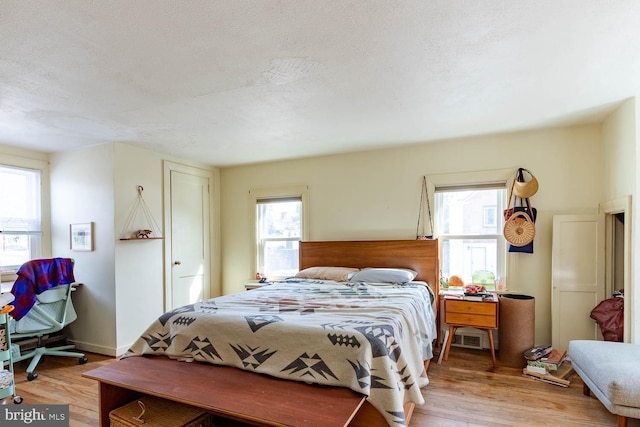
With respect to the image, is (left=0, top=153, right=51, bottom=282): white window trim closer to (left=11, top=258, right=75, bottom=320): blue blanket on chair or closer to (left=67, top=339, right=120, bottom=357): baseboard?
(left=11, top=258, right=75, bottom=320): blue blanket on chair

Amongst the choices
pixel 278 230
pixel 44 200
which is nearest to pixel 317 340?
pixel 278 230

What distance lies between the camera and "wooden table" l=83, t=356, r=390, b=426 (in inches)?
60.0

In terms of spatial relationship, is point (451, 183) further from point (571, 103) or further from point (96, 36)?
point (96, 36)

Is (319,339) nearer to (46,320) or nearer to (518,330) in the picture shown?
(518,330)

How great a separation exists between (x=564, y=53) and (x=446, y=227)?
2.27 meters

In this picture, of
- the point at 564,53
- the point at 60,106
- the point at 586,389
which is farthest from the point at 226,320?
the point at 586,389

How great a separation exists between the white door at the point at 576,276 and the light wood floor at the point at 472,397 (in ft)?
1.67

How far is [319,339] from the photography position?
1.85 metres

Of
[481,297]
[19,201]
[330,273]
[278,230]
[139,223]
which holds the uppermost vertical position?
[19,201]

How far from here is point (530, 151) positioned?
3.55 meters

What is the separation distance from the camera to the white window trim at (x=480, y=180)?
359 cm

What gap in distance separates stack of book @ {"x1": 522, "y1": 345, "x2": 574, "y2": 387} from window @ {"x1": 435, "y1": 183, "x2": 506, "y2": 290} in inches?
32.8

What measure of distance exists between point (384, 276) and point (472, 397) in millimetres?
1261

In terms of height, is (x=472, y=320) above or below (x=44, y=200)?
below
